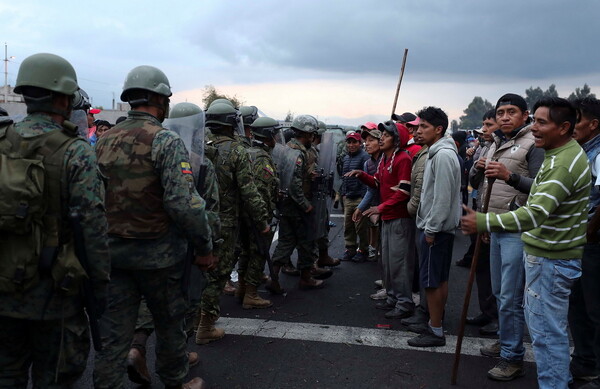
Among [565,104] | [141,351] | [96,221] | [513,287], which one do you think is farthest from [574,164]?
[141,351]

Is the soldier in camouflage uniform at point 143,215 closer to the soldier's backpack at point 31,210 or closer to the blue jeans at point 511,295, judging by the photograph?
the soldier's backpack at point 31,210

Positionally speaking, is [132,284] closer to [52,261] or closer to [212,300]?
[52,261]

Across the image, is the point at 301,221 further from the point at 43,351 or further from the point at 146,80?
the point at 43,351

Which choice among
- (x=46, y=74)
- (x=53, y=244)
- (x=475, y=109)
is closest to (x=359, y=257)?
(x=53, y=244)

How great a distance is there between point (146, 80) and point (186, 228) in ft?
3.19

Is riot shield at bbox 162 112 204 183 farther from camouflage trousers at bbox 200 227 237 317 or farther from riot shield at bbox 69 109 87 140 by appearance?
camouflage trousers at bbox 200 227 237 317

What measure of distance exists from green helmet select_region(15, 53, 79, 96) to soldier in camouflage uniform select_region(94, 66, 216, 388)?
0.52 m

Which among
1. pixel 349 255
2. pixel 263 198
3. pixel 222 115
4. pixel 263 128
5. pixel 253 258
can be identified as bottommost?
pixel 349 255

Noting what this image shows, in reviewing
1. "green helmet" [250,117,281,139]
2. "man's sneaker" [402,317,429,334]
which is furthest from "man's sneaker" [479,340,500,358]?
"green helmet" [250,117,281,139]

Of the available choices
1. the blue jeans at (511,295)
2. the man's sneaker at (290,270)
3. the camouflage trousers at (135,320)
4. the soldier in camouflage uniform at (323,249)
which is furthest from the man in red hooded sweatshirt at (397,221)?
the camouflage trousers at (135,320)

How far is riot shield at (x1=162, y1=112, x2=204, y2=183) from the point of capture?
3518 mm

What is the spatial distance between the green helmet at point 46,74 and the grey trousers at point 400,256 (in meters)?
3.46

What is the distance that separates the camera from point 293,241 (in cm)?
602

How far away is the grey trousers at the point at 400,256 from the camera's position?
497cm
